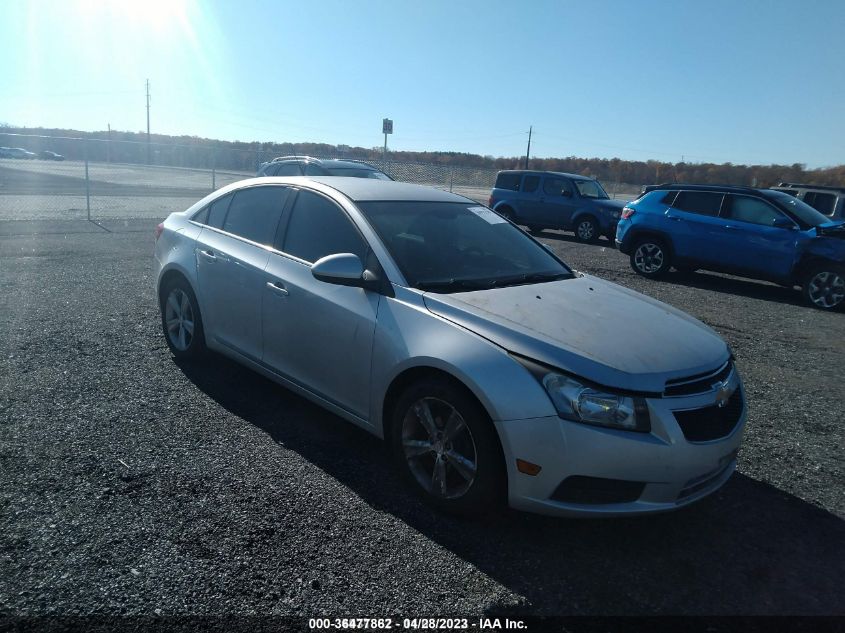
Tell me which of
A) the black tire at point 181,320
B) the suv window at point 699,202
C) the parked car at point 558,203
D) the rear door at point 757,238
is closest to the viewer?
the black tire at point 181,320

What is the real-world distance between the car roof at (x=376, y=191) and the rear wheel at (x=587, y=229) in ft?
41.7

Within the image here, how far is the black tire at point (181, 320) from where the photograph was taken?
5.06 m

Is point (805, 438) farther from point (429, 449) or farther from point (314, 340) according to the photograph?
point (314, 340)

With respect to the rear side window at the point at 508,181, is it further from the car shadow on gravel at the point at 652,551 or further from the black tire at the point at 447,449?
→ the black tire at the point at 447,449

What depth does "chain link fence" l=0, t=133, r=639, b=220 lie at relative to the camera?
17.9 metres

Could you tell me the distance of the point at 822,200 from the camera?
13797 millimetres

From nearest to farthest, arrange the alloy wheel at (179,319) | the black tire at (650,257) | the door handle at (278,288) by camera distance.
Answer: the door handle at (278,288) < the alloy wheel at (179,319) < the black tire at (650,257)

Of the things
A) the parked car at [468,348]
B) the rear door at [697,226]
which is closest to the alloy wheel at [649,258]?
the rear door at [697,226]

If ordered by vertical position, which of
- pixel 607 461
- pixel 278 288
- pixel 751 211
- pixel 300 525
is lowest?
pixel 300 525

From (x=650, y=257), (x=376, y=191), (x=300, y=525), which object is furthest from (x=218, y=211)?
(x=650, y=257)

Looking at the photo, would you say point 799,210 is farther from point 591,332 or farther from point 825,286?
point 591,332

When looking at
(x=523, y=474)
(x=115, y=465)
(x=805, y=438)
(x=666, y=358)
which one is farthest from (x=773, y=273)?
(x=115, y=465)

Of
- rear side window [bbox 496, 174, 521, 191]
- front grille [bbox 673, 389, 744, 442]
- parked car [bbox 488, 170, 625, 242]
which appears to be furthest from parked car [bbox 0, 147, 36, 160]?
front grille [bbox 673, 389, 744, 442]

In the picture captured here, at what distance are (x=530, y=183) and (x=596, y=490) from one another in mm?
16064
